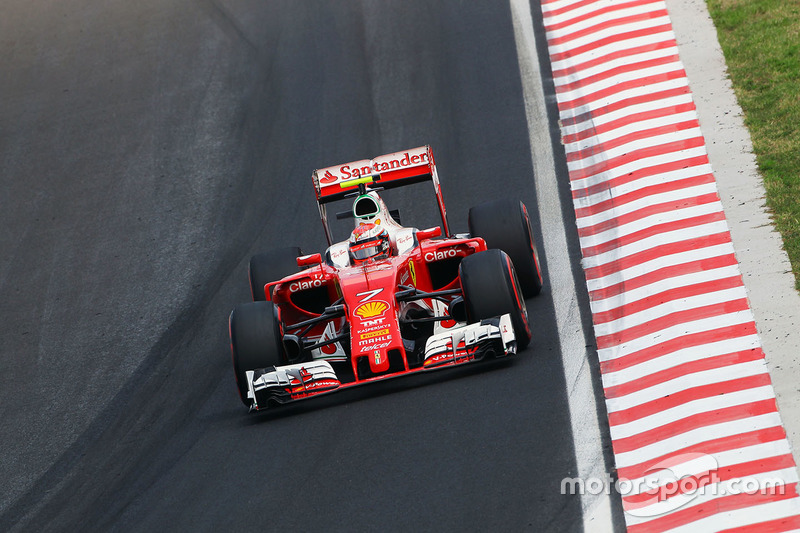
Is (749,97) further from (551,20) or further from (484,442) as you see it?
(484,442)

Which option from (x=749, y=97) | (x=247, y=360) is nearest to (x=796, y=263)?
(x=749, y=97)

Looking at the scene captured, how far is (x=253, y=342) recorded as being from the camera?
10.7m

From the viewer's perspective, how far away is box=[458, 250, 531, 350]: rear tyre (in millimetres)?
10508

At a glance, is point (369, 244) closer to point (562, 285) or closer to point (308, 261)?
point (308, 261)

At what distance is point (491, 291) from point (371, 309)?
1.14 metres

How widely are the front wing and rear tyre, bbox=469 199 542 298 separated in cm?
161

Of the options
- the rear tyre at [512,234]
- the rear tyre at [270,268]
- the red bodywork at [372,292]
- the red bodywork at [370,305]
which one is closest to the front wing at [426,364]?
the red bodywork at [370,305]

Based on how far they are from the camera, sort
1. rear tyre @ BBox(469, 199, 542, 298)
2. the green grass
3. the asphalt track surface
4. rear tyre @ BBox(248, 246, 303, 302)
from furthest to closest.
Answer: rear tyre @ BBox(248, 246, 303, 302), rear tyre @ BBox(469, 199, 542, 298), the green grass, the asphalt track surface

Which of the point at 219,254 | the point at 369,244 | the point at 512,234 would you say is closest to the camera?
the point at 369,244

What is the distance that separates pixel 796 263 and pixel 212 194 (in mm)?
9101

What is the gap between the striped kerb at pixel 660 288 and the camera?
8.02 m
